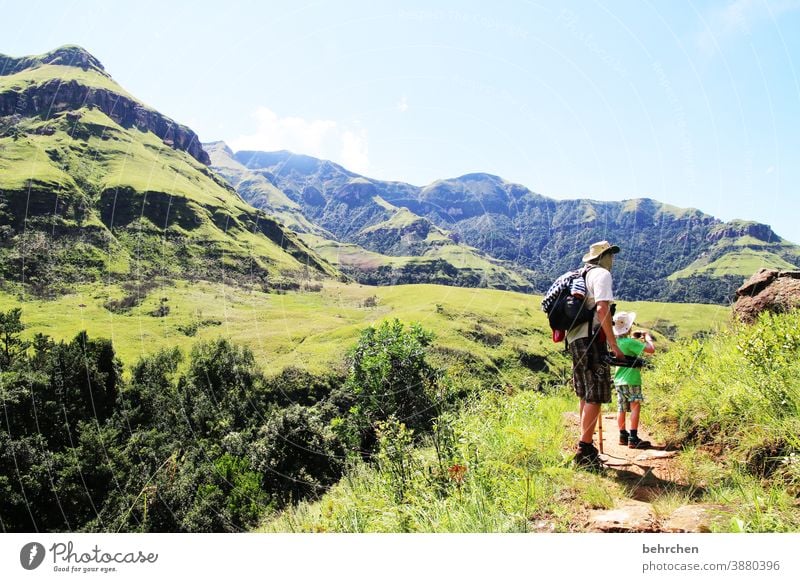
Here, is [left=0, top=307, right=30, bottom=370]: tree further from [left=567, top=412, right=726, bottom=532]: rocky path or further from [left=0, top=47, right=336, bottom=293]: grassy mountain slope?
[left=0, top=47, right=336, bottom=293]: grassy mountain slope

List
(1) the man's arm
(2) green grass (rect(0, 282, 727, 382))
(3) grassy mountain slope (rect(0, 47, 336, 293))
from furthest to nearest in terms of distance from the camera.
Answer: (3) grassy mountain slope (rect(0, 47, 336, 293))
(2) green grass (rect(0, 282, 727, 382))
(1) the man's arm

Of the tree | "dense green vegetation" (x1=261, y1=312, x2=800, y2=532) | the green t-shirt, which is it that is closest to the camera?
"dense green vegetation" (x1=261, y1=312, x2=800, y2=532)

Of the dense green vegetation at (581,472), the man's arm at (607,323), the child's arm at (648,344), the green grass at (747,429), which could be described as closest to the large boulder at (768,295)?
the green grass at (747,429)

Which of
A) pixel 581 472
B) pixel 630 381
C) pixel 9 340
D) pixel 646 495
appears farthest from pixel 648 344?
pixel 9 340

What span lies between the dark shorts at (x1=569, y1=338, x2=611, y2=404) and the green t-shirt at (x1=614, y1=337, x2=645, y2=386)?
161 cm

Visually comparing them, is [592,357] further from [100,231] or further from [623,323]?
[100,231]

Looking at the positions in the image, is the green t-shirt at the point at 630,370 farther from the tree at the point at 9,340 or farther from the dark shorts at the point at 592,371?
the tree at the point at 9,340

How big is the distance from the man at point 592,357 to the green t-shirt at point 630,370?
5.34 feet

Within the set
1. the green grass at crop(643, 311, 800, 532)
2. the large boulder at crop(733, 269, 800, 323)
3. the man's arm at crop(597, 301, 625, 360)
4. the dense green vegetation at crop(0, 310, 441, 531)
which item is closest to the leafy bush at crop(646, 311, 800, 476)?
the green grass at crop(643, 311, 800, 532)

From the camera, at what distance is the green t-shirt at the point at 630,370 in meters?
6.80

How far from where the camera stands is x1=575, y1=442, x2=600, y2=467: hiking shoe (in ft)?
17.5

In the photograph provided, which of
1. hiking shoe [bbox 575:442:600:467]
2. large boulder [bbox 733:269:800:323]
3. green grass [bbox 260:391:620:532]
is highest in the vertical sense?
large boulder [bbox 733:269:800:323]

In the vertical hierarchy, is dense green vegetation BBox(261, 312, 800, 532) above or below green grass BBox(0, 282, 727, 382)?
above
